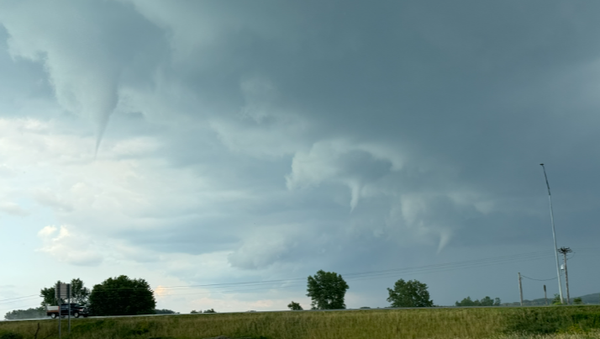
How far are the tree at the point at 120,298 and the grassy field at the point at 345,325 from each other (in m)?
33.3

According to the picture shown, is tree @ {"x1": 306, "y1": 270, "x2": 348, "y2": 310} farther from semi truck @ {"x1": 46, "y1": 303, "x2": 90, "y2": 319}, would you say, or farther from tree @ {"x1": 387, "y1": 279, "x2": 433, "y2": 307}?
semi truck @ {"x1": 46, "y1": 303, "x2": 90, "y2": 319}

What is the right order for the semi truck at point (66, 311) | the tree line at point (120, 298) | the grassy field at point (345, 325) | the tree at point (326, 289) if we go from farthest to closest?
the tree at point (326, 289) → the tree line at point (120, 298) → the semi truck at point (66, 311) → the grassy field at point (345, 325)

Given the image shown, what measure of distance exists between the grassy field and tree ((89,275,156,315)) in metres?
33.3

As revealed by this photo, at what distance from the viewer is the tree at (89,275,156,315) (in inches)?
3831

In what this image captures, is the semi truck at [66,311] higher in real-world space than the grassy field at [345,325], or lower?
higher

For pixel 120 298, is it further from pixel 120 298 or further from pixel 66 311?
pixel 66 311

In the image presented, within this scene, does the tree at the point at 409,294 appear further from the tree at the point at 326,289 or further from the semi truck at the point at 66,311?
the semi truck at the point at 66,311

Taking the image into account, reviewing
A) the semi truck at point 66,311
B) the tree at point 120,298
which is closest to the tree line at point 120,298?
the tree at point 120,298

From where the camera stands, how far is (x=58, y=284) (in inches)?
2116

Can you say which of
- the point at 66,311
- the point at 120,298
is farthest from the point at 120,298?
the point at 66,311

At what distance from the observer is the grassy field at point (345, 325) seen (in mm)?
49306

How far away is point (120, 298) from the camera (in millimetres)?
98188

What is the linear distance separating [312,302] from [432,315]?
255ft

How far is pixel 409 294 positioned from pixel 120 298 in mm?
80941
